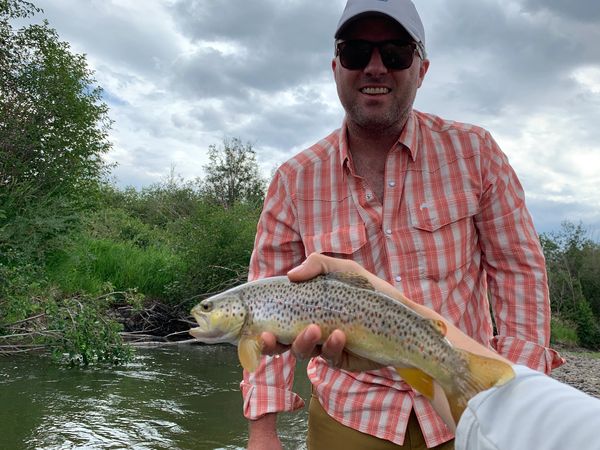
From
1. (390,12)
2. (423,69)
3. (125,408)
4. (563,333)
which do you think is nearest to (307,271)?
(390,12)

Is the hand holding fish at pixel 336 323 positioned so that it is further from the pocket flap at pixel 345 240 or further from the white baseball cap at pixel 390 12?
Result: the white baseball cap at pixel 390 12

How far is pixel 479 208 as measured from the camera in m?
3.25

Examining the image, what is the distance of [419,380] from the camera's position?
2.39 meters

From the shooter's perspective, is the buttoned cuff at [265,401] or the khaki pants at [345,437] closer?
the khaki pants at [345,437]

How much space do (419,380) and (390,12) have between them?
187 cm

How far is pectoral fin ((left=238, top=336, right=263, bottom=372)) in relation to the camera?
264 cm

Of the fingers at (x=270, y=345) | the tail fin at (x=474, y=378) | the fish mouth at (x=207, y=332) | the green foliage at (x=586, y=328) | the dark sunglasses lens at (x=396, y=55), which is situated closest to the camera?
the tail fin at (x=474, y=378)

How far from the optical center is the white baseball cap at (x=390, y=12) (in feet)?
10.2

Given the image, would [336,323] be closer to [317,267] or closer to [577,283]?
[317,267]

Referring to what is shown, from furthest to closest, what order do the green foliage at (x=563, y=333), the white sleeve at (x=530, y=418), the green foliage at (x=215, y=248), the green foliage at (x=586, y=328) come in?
the green foliage at (x=586, y=328)
the green foliage at (x=563, y=333)
the green foliage at (x=215, y=248)
the white sleeve at (x=530, y=418)

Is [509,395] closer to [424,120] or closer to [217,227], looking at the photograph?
[424,120]

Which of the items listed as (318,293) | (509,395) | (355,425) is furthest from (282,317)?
(509,395)

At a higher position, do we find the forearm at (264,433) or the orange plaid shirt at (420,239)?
the orange plaid shirt at (420,239)

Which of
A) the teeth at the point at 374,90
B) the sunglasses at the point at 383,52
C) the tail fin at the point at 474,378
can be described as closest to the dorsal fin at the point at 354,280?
the tail fin at the point at 474,378
